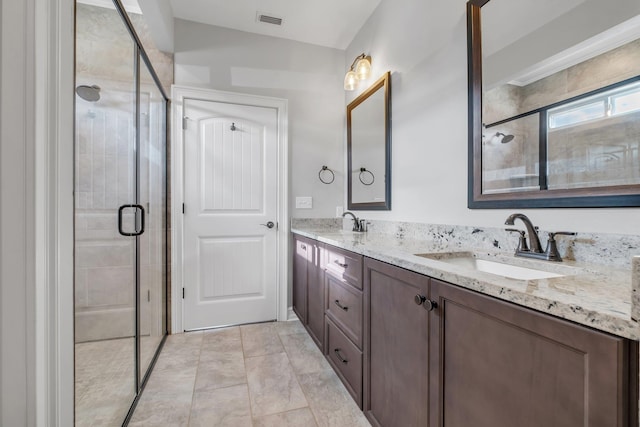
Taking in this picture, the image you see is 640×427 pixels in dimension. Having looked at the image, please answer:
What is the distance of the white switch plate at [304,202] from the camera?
2.75 metres

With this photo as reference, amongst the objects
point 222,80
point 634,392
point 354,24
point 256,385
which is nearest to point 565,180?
point 634,392

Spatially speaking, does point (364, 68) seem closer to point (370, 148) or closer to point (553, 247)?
point (370, 148)

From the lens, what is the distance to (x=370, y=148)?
243cm

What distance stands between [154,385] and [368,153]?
223 centimetres

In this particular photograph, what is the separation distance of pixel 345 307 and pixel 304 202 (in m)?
1.35

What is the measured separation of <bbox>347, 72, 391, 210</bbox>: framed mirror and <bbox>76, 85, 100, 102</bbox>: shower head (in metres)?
1.75

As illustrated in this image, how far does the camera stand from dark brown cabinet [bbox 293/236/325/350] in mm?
2031

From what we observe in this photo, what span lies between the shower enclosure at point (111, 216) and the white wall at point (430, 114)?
166 cm

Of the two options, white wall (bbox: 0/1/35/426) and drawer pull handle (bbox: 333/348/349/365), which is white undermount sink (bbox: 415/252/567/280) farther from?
white wall (bbox: 0/1/35/426)

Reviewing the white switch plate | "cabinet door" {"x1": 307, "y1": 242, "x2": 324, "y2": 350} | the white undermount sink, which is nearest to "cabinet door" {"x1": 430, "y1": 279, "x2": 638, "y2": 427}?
the white undermount sink

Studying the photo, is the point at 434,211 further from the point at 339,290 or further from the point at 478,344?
the point at 478,344

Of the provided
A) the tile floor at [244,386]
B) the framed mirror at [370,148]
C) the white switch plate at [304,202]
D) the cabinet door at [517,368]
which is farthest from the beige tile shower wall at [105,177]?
the framed mirror at [370,148]

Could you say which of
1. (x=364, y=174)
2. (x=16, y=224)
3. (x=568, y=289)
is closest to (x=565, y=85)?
(x=568, y=289)

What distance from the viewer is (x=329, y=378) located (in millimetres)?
1791
